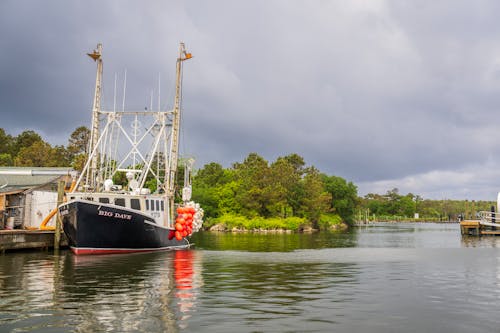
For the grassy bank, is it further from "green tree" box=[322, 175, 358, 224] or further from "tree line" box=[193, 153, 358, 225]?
"green tree" box=[322, 175, 358, 224]

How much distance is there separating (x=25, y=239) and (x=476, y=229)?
68.3 meters

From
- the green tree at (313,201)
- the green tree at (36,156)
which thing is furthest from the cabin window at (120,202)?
the green tree at (313,201)

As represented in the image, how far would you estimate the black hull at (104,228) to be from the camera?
37.1 meters

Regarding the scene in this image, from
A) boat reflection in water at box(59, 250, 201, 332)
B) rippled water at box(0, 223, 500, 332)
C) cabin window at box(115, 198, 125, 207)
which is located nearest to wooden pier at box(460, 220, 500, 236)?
rippled water at box(0, 223, 500, 332)

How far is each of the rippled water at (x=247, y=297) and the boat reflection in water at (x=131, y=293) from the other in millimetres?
35

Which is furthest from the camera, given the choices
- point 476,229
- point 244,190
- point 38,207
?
point 244,190

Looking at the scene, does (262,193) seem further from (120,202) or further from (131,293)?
(131,293)

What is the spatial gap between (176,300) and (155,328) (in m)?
4.68

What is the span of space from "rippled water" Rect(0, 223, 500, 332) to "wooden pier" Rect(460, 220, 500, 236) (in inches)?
1887

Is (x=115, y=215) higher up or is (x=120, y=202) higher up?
(x=120, y=202)

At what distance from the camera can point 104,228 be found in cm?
3822

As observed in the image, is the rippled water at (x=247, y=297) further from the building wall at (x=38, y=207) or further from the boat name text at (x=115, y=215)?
the building wall at (x=38, y=207)

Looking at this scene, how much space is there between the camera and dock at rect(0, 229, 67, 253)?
40219mm

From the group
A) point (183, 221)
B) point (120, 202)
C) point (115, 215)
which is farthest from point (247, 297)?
point (183, 221)
